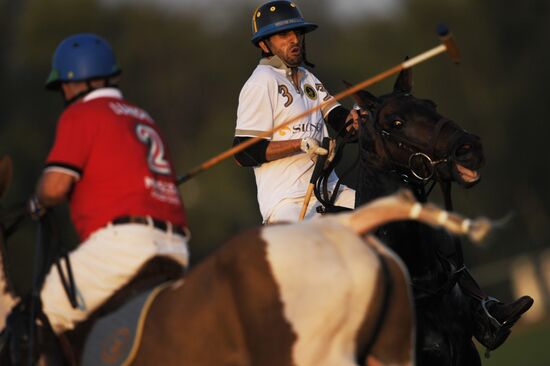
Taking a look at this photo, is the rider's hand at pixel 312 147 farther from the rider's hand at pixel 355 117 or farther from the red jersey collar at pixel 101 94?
the red jersey collar at pixel 101 94

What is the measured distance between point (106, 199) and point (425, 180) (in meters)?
2.99

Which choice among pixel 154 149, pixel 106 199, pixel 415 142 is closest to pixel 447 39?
pixel 415 142

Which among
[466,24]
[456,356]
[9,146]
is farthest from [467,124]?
[456,356]

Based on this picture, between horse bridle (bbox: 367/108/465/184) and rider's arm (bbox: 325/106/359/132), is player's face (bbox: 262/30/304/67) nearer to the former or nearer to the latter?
rider's arm (bbox: 325/106/359/132)

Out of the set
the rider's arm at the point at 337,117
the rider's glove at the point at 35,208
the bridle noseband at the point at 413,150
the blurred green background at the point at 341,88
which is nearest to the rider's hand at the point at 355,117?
the bridle noseband at the point at 413,150

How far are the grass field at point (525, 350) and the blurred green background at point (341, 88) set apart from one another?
3.96m

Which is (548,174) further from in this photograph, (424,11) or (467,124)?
(424,11)

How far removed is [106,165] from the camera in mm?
7277

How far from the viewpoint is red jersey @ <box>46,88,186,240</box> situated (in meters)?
7.27

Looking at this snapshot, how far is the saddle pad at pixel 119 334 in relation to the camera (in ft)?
22.9

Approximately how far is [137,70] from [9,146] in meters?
27.7

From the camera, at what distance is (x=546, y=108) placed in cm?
4856

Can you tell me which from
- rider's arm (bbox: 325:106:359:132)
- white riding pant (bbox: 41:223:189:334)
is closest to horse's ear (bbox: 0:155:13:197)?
white riding pant (bbox: 41:223:189:334)

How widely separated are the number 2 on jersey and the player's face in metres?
3.21
